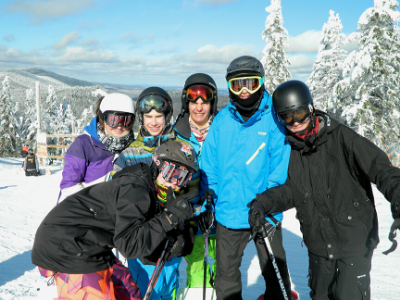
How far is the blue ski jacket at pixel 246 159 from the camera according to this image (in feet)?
9.26

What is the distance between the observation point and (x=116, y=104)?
11.7ft

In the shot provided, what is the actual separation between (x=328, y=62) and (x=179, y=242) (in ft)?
83.0

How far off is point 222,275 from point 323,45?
25.9 m

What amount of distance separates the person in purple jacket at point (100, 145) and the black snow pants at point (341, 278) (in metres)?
2.49

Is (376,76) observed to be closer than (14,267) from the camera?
No

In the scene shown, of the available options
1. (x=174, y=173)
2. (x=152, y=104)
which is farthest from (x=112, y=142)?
(x=174, y=173)

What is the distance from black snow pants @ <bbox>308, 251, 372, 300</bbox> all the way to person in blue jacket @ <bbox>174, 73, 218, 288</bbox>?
4.46 feet

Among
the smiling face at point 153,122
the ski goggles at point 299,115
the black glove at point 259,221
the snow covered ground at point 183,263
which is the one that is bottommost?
the snow covered ground at point 183,263

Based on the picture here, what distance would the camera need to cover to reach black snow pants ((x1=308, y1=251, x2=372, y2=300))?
2477mm

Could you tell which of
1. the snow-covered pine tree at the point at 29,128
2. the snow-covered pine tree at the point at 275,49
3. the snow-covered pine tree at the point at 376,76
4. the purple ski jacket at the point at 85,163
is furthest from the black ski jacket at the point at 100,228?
the snow-covered pine tree at the point at 29,128

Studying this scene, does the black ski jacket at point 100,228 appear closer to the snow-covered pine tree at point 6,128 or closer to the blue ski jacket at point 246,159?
the blue ski jacket at point 246,159

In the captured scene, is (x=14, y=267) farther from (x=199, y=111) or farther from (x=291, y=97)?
(x=291, y=97)

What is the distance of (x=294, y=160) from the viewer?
2.76 m

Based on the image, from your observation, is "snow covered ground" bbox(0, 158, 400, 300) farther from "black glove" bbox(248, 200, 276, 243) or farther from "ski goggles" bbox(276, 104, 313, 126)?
"ski goggles" bbox(276, 104, 313, 126)
